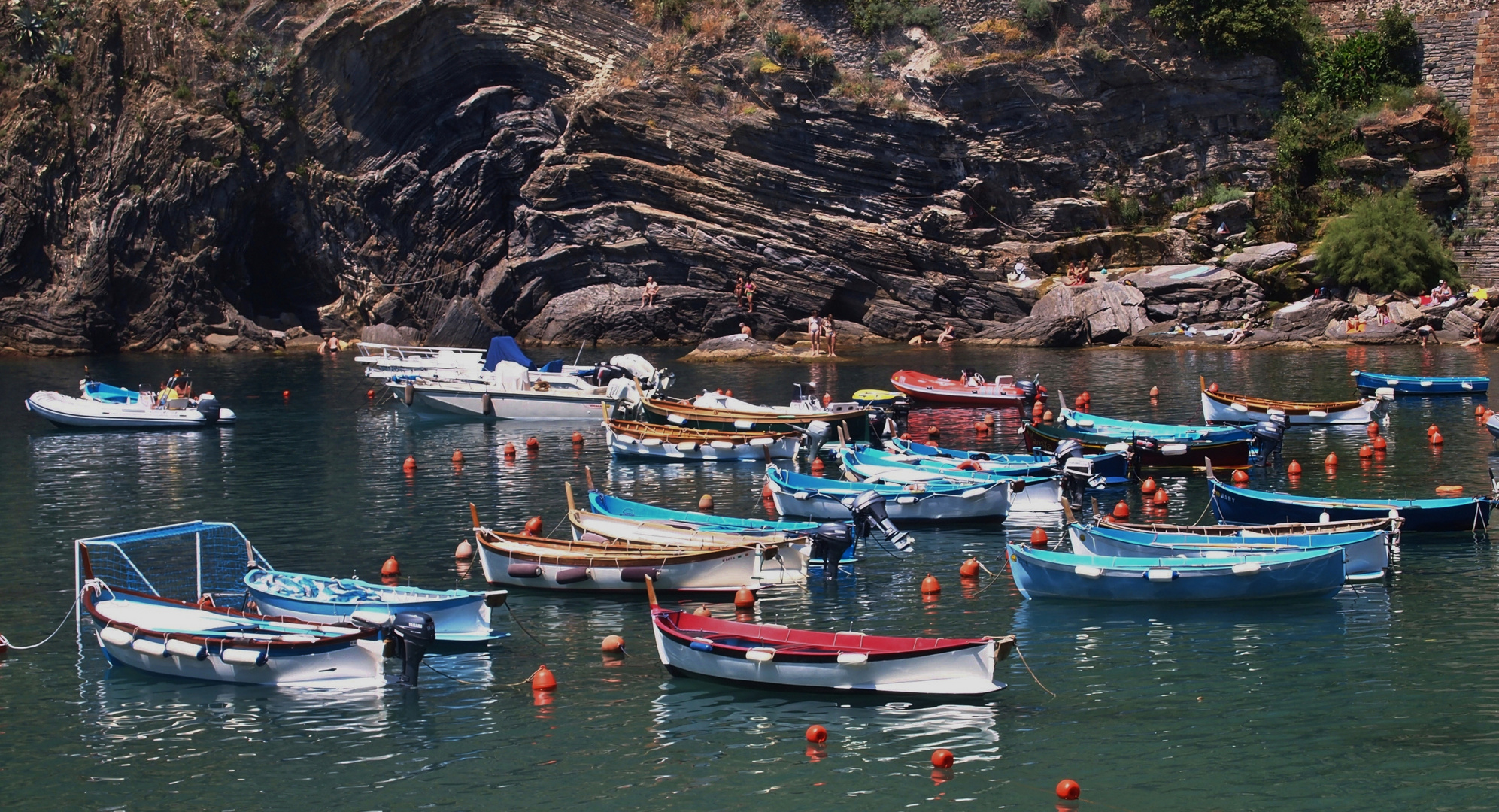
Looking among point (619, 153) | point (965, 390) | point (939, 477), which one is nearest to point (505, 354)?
point (965, 390)

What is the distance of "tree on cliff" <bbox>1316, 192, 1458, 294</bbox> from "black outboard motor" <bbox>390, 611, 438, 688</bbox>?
54655mm

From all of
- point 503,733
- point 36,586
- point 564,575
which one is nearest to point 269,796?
point 503,733

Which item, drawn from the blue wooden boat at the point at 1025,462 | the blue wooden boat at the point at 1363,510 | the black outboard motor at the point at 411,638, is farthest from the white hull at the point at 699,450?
the black outboard motor at the point at 411,638

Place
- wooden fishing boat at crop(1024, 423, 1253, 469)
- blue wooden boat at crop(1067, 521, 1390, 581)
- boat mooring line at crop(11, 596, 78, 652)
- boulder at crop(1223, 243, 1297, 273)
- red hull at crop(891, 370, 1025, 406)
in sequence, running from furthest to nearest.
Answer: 1. boulder at crop(1223, 243, 1297, 273)
2. red hull at crop(891, 370, 1025, 406)
3. wooden fishing boat at crop(1024, 423, 1253, 469)
4. blue wooden boat at crop(1067, 521, 1390, 581)
5. boat mooring line at crop(11, 596, 78, 652)

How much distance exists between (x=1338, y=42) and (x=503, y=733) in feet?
221

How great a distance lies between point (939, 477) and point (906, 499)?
1.72 m

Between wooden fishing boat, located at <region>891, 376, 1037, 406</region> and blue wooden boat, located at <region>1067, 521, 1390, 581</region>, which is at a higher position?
wooden fishing boat, located at <region>891, 376, 1037, 406</region>

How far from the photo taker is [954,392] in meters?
43.8

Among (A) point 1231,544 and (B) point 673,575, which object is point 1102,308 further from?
(B) point 673,575

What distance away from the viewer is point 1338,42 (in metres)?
69.6

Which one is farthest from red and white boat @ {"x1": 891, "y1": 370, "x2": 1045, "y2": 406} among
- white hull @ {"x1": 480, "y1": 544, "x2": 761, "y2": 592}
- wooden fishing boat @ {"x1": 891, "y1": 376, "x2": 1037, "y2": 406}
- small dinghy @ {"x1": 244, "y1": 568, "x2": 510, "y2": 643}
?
small dinghy @ {"x1": 244, "y1": 568, "x2": 510, "y2": 643}

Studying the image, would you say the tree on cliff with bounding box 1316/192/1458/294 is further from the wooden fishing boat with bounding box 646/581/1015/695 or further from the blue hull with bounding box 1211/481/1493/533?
the wooden fishing boat with bounding box 646/581/1015/695

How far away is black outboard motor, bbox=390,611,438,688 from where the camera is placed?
16.9 m

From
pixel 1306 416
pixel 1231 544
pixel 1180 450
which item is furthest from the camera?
pixel 1306 416
